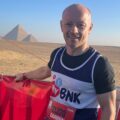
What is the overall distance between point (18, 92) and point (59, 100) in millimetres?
1442

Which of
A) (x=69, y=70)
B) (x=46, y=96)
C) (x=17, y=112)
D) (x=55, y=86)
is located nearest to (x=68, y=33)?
(x=69, y=70)

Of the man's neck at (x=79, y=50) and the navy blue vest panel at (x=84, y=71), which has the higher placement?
the man's neck at (x=79, y=50)

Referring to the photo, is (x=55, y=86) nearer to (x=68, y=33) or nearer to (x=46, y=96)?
(x=68, y=33)

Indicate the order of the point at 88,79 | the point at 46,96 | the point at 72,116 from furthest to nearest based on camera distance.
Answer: the point at 46,96 → the point at 72,116 → the point at 88,79

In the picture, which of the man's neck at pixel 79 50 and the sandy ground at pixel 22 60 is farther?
the sandy ground at pixel 22 60

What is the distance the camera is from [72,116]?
4.34m

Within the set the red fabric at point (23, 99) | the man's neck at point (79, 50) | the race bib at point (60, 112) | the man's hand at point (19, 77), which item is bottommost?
the red fabric at point (23, 99)

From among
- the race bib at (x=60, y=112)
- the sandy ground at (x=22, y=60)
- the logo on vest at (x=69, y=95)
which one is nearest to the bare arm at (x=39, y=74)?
the race bib at (x=60, y=112)

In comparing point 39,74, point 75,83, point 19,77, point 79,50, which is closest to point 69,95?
point 75,83

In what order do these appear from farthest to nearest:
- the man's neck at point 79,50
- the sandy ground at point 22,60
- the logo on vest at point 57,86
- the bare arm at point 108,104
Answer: the sandy ground at point 22,60
the logo on vest at point 57,86
the man's neck at point 79,50
the bare arm at point 108,104

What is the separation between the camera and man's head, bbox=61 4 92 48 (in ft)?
13.3

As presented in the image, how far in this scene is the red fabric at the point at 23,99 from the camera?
5.51 m

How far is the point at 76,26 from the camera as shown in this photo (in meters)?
4.07

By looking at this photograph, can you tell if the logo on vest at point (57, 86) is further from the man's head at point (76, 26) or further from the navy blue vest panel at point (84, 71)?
the man's head at point (76, 26)
